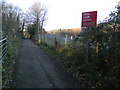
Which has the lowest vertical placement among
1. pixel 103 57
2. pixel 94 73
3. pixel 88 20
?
pixel 94 73

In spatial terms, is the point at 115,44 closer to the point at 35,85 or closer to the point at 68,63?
the point at 35,85

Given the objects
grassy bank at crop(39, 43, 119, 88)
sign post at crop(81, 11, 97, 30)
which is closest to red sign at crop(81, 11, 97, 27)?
sign post at crop(81, 11, 97, 30)

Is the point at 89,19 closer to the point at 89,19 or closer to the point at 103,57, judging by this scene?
the point at 89,19

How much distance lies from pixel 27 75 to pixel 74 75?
195 cm

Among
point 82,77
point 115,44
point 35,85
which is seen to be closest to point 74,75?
point 82,77

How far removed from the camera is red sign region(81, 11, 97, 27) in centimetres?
638

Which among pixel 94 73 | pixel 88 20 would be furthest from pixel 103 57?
pixel 88 20

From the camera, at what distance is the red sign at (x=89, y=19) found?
6384 millimetres

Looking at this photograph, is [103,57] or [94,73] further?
[94,73]

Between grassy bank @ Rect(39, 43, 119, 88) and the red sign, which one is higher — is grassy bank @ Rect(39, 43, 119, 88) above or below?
below

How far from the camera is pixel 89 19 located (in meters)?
6.62

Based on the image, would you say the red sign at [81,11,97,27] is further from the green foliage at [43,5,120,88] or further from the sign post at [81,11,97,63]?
the green foliage at [43,5,120,88]

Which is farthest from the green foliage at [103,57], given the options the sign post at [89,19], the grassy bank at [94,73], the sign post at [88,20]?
the sign post at [89,19]

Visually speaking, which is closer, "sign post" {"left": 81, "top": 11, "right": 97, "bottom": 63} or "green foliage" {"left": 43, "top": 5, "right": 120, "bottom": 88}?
"green foliage" {"left": 43, "top": 5, "right": 120, "bottom": 88}
